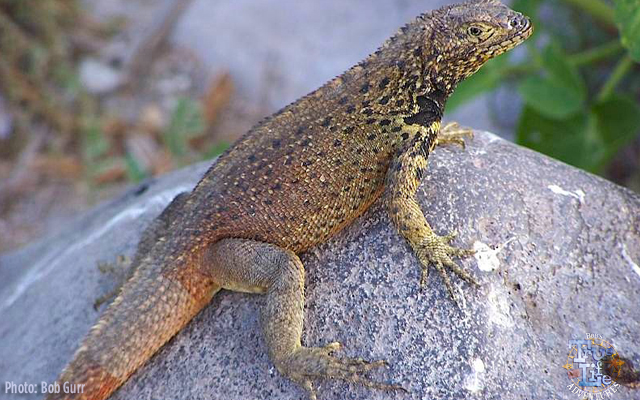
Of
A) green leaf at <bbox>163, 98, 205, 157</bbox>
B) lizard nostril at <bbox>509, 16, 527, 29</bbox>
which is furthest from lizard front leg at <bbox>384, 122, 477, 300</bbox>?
green leaf at <bbox>163, 98, 205, 157</bbox>

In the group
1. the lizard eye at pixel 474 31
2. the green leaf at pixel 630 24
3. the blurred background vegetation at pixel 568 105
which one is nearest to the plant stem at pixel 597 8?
the blurred background vegetation at pixel 568 105

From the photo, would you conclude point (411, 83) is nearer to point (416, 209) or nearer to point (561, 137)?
point (416, 209)

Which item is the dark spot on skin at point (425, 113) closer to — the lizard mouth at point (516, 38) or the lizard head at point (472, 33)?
the lizard head at point (472, 33)

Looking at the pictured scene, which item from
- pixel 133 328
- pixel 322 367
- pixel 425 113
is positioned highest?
pixel 425 113

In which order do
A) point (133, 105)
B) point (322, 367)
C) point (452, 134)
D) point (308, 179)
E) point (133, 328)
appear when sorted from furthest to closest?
1. point (133, 105)
2. point (452, 134)
3. point (308, 179)
4. point (133, 328)
5. point (322, 367)

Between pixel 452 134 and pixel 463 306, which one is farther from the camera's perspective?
pixel 452 134

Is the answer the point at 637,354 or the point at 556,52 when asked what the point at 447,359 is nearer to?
the point at 637,354

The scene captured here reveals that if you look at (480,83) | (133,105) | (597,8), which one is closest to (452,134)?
(480,83)
